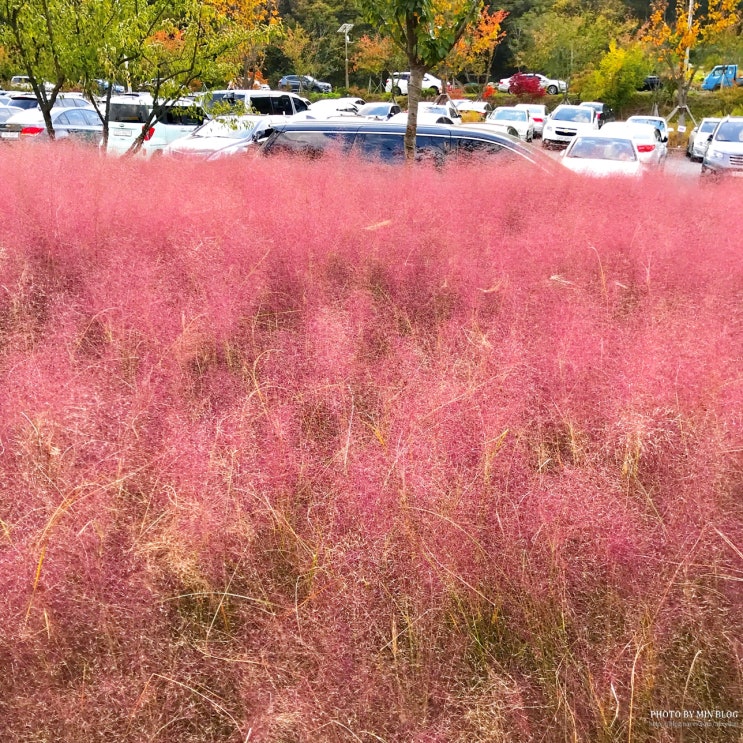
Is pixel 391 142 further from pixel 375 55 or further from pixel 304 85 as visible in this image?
pixel 304 85

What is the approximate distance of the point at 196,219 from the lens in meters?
4.63

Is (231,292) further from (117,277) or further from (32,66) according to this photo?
→ (32,66)

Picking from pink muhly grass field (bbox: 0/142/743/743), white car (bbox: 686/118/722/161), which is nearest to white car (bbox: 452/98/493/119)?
white car (bbox: 686/118/722/161)

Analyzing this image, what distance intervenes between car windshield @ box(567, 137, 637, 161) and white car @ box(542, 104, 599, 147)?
8082mm

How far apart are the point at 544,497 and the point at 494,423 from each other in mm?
362

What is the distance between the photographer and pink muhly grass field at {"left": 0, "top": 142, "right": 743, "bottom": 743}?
1.49 meters

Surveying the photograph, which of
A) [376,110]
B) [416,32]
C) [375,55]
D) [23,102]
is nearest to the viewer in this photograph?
[416,32]

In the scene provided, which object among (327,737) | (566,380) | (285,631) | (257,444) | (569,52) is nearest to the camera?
(327,737)

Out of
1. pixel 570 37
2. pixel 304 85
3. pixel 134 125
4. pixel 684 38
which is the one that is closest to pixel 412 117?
pixel 134 125

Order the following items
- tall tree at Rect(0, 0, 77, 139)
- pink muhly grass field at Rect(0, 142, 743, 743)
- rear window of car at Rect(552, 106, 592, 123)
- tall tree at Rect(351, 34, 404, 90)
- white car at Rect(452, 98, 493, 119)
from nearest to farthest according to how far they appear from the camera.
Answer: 1. pink muhly grass field at Rect(0, 142, 743, 743)
2. tall tree at Rect(0, 0, 77, 139)
3. rear window of car at Rect(552, 106, 592, 123)
4. white car at Rect(452, 98, 493, 119)
5. tall tree at Rect(351, 34, 404, 90)

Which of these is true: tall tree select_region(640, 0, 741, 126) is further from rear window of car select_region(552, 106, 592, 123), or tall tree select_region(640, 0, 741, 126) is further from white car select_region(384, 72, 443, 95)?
white car select_region(384, 72, 443, 95)

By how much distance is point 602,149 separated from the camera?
1320 cm

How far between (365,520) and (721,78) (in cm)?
4819

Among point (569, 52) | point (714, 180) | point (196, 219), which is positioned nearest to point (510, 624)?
point (196, 219)
